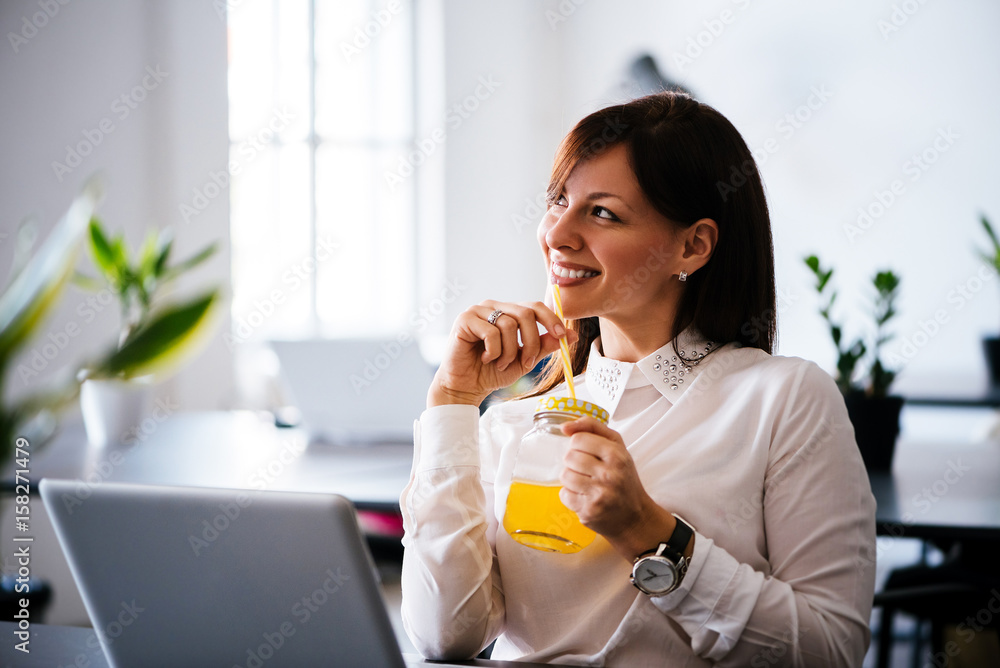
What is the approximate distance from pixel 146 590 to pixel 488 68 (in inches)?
214

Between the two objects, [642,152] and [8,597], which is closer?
[642,152]

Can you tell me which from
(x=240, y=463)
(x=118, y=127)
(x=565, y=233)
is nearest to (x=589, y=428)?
(x=565, y=233)

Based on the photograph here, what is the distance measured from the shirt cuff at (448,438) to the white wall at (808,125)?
3555 mm

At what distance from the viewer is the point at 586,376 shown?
1363 mm

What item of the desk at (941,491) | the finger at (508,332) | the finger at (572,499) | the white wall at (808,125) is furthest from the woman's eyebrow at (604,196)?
the white wall at (808,125)

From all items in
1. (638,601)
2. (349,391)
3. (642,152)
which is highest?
(642,152)

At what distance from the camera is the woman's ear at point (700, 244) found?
1.24 metres

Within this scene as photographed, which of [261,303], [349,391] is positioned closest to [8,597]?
[349,391]

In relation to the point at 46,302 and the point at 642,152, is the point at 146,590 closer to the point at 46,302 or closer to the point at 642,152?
the point at 46,302

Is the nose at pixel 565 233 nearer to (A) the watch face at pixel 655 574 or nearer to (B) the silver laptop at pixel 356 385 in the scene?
(A) the watch face at pixel 655 574

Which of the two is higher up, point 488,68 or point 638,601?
point 488,68

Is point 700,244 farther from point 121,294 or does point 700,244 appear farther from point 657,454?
point 121,294

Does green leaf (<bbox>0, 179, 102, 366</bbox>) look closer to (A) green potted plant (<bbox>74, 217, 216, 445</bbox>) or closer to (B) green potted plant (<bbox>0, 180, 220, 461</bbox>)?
(B) green potted plant (<bbox>0, 180, 220, 461</bbox>)

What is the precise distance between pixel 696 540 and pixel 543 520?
182 millimetres
